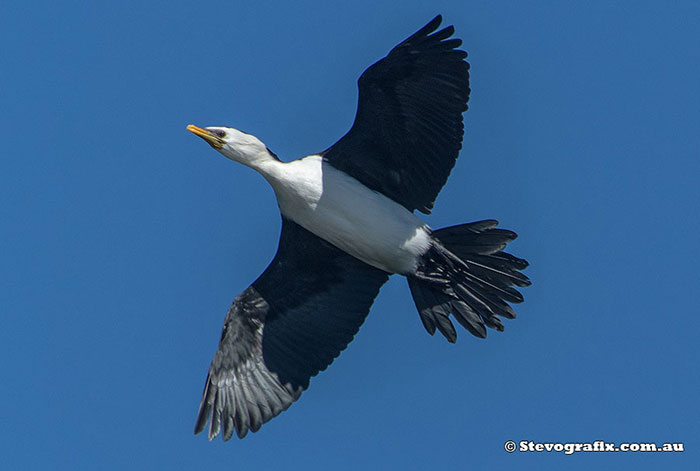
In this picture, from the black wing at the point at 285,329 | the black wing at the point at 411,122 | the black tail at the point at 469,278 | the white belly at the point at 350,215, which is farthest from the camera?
the black wing at the point at 285,329

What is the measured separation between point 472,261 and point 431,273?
1.23 ft

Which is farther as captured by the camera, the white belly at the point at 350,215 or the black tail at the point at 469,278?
the white belly at the point at 350,215

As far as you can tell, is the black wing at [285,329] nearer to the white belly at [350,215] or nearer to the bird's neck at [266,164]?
the white belly at [350,215]

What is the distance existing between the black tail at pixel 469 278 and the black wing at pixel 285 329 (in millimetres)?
671

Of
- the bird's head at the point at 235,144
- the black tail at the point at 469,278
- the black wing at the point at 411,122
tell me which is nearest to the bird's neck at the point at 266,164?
the bird's head at the point at 235,144

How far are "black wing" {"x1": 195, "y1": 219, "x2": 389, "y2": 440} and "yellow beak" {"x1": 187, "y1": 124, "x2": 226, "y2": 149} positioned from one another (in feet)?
2.94

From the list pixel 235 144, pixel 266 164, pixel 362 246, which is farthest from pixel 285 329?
pixel 235 144

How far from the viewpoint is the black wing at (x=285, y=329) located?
1075cm

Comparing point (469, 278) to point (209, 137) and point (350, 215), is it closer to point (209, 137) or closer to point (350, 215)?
point (350, 215)

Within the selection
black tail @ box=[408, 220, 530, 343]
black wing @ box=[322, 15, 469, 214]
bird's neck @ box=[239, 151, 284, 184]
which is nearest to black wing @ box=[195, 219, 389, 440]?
bird's neck @ box=[239, 151, 284, 184]

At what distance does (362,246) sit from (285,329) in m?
1.16

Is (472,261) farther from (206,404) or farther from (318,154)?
(206,404)

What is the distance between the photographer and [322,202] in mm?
10414

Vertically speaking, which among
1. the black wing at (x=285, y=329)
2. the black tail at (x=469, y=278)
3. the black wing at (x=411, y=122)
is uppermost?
the black wing at (x=411, y=122)
